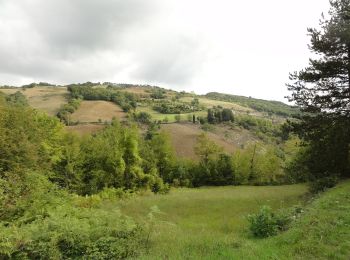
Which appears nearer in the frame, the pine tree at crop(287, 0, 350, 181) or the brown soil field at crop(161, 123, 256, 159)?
the pine tree at crop(287, 0, 350, 181)

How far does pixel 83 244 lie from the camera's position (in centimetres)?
931

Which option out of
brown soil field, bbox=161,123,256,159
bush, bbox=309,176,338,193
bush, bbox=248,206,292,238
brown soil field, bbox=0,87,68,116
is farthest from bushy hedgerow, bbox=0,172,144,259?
brown soil field, bbox=0,87,68,116

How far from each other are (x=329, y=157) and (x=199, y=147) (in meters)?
41.5

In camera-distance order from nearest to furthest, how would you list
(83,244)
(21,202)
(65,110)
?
(83,244) < (21,202) < (65,110)

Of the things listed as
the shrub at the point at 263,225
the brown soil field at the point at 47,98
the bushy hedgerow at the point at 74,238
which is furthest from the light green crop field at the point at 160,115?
the bushy hedgerow at the point at 74,238

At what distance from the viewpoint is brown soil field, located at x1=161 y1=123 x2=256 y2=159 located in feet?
256

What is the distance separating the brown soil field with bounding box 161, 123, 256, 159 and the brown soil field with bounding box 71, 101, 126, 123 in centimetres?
1887

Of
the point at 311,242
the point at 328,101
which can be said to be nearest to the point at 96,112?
the point at 328,101

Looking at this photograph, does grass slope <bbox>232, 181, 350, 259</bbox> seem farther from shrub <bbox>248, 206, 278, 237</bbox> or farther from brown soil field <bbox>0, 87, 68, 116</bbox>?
brown soil field <bbox>0, 87, 68, 116</bbox>

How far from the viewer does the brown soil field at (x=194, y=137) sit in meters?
78.1

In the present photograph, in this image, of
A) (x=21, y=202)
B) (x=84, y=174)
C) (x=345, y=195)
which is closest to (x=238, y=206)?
(x=345, y=195)

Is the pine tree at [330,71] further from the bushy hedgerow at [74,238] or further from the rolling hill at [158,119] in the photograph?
the rolling hill at [158,119]

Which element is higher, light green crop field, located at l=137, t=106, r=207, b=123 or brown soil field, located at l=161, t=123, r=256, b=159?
light green crop field, located at l=137, t=106, r=207, b=123

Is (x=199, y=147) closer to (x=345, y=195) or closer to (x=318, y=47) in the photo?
(x=318, y=47)
